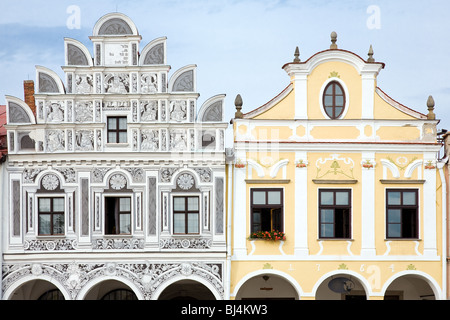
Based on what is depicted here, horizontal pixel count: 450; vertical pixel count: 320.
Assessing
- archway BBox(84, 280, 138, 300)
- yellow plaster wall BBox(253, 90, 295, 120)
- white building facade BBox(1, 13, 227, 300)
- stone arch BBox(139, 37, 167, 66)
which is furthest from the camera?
archway BBox(84, 280, 138, 300)

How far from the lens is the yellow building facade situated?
29.4m

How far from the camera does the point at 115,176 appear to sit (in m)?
29.3

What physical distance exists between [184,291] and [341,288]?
6463 millimetres

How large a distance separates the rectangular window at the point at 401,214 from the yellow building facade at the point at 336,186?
36 millimetres

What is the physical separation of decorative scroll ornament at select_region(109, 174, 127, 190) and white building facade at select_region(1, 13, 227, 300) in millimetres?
35

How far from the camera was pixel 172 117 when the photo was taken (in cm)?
2947

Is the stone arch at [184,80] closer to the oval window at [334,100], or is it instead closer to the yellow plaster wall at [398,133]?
the oval window at [334,100]

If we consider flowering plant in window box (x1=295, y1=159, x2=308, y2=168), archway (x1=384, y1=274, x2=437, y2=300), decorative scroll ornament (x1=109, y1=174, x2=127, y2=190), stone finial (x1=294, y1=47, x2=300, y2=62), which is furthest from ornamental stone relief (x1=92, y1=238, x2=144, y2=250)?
archway (x1=384, y1=274, x2=437, y2=300)

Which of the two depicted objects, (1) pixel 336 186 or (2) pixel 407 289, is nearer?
(1) pixel 336 186

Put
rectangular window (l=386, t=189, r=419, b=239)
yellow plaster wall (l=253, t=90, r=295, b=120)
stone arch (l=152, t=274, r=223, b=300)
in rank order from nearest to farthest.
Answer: stone arch (l=152, t=274, r=223, b=300)
rectangular window (l=386, t=189, r=419, b=239)
yellow plaster wall (l=253, t=90, r=295, b=120)

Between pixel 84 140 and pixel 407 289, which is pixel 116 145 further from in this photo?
pixel 407 289

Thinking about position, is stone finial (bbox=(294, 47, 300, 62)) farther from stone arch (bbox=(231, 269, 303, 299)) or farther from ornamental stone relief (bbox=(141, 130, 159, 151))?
stone arch (bbox=(231, 269, 303, 299))

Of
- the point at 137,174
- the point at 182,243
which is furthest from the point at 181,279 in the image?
the point at 137,174
